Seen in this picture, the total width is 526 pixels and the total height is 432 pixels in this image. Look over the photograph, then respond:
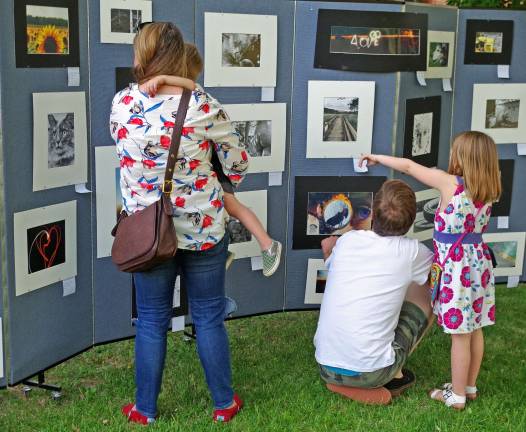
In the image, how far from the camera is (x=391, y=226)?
170 inches

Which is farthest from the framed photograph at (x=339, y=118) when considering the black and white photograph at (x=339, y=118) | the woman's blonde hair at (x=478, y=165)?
the woman's blonde hair at (x=478, y=165)

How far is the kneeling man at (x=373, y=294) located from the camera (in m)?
4.34

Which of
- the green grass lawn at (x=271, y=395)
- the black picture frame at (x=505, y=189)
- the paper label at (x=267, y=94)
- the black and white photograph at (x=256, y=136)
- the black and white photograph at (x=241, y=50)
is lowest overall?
the green grass lawn at (x=271, y=395)

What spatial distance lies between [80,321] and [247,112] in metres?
1.48

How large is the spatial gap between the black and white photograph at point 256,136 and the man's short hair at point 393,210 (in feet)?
2.90

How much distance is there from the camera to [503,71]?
579 cm

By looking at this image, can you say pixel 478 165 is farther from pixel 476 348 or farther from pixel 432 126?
pixel 432 126

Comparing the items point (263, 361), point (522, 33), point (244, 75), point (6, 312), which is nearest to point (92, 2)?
point (244, 75)

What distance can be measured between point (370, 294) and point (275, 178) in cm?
107

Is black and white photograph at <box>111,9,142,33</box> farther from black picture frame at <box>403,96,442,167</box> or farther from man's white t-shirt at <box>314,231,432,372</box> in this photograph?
black picture frame at <box>403,96,442,167</box>

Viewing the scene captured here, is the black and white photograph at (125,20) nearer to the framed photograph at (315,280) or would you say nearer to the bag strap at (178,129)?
the bag strap at (178,129)

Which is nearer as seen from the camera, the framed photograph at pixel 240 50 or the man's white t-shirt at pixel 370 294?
the man's white t-shirt at pixel 370 294

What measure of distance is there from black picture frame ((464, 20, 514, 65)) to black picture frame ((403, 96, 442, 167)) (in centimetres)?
40

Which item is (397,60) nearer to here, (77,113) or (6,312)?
(77,113)
